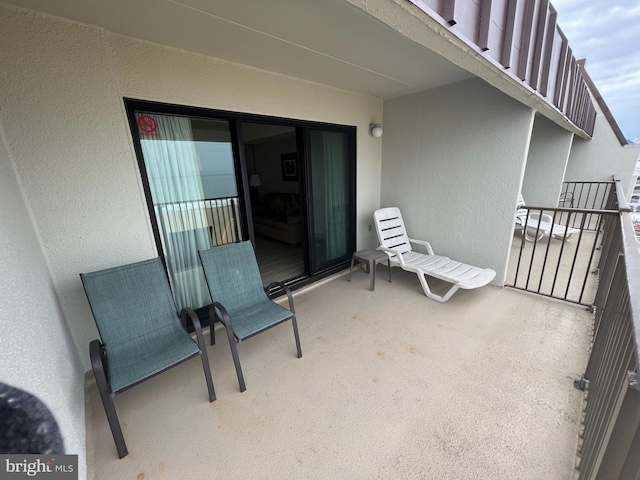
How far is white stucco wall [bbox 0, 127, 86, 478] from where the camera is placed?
0.96 meters

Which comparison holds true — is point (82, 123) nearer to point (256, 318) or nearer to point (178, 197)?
point (178, 197)

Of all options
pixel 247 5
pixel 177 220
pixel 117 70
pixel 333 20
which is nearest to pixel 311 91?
pixel 333 20

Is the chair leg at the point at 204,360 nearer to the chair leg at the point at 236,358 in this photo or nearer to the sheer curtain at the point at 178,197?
the chair leg at the point at 236,358

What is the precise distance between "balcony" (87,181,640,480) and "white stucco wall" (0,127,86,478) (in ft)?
→ 1.05

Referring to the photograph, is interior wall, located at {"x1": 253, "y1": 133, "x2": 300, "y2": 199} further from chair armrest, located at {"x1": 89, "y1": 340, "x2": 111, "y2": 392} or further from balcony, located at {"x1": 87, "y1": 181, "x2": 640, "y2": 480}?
chair armrest, located at {"x1": 89, "y1": 340, "x2": 111, "y2": 392}

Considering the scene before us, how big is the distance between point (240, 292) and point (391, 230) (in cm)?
233

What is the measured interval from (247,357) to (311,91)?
291cm

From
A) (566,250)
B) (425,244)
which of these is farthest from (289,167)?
(566,250)

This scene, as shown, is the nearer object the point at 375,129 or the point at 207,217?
the point at 207,217

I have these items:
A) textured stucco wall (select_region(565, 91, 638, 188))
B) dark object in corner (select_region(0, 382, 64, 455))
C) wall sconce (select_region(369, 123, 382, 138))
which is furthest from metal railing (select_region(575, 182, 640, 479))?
textured stucco wall (select_region(565, 91, 638, 188))

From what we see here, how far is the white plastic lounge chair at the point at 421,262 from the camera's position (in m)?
2.86

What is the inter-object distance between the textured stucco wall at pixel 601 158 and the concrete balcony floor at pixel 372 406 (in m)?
5.81

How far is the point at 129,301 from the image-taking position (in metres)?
1.86

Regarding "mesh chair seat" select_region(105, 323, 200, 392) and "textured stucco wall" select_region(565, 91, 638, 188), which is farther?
"textured stucco wall" select_region(565, 91, 638, 188)
